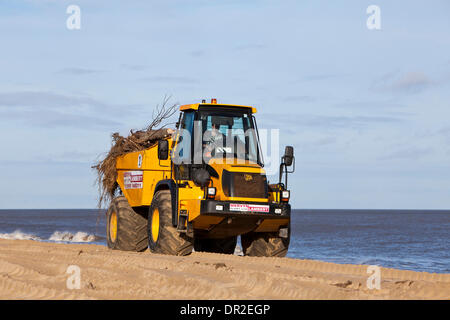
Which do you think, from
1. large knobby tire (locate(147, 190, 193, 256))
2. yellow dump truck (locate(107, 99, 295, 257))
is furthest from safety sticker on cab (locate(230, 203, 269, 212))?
large knobby tire (locate(147, 190, 193, 256))

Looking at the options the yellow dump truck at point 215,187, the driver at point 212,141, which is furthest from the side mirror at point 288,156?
the driver at point 212,141

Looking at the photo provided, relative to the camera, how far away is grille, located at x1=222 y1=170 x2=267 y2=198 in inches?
545

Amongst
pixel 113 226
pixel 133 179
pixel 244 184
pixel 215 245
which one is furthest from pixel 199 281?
pixel 113 226

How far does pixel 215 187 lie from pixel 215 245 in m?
3.88

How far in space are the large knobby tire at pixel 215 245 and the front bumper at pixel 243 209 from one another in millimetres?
3571

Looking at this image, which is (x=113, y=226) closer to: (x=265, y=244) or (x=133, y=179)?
(x=133, y=179)

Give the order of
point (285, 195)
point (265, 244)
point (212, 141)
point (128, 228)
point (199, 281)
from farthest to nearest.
Answer: 1. point (128, 228)
2. point (265, 244)
3. point (285, 195)
4. point (212, 141)
5. point (199, 281)

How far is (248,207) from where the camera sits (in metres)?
13.9

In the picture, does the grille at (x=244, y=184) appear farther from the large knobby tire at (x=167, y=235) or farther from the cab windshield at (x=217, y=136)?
the large knobby tire at (x=167, y=235)

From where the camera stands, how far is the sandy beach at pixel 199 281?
8836mm

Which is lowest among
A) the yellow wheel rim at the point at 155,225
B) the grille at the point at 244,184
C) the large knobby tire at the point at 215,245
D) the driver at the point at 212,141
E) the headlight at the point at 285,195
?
the large knobby tire at the point at 215,245

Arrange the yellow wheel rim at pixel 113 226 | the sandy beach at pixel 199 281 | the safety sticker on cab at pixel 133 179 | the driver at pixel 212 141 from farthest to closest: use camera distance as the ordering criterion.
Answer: the yellow wheel rim at pixel 113 226 < the safety sticker on cab at pixel 133 179 < the driver at pixel 212 141 < the sandy beach at pixel 199 281

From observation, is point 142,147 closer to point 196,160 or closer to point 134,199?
point 134,199

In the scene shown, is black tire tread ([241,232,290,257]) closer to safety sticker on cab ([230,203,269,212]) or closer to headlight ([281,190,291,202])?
headlight ([281,190,291,202])
